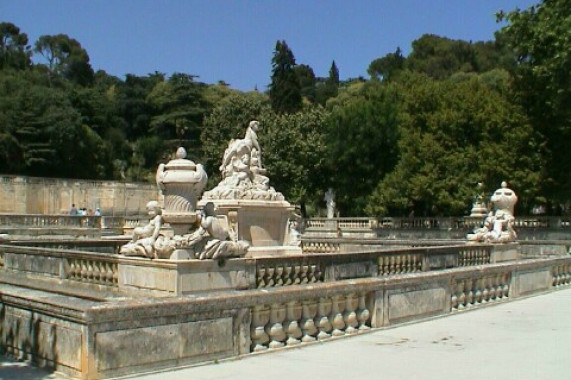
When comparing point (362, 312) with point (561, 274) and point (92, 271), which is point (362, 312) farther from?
point (561, 274)

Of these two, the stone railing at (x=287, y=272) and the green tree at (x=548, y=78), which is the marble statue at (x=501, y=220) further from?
the green tree at (x=548, y=78)

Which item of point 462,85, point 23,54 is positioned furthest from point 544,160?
point 23,54

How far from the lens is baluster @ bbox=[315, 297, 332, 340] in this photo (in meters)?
10.0

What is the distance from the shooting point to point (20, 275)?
17.1 metres

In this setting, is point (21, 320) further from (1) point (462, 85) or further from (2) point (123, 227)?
(1) point (462, 85)

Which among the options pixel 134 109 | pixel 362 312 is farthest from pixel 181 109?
pixel 362 312

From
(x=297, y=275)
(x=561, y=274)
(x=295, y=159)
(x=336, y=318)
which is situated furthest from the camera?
(x=295, y=159)

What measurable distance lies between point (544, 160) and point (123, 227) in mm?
21378

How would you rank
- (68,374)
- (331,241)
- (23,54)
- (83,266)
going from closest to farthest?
(68,374) < (83,266) < (331,241) < (23,54)

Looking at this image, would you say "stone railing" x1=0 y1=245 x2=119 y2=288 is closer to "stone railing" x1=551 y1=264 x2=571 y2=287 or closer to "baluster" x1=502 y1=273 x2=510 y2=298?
"baluster" x1=502 y1=273 x2=510 y2=298

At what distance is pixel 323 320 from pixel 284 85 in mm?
71064

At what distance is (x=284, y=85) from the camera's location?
80000mm

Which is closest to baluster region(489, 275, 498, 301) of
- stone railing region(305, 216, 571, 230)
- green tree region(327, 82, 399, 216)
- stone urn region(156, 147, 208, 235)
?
stone urn region(156, 147, 208, 235)

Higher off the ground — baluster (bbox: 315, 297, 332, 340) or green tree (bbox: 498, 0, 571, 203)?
green tree (bbox: 498, 0, 571, 203)
